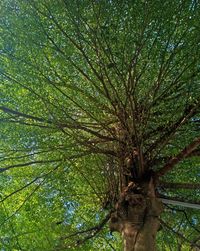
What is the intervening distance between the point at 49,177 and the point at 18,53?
1.20m

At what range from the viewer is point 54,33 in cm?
202

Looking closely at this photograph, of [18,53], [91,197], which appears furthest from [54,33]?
[91,197]

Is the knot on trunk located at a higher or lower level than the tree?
lower

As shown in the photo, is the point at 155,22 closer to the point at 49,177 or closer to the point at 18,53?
the point at 18,53

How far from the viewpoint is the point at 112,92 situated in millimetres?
2207

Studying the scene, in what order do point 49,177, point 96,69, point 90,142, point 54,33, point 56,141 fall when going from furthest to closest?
point 49,177 < point 56,141 < point 90,142 < point 96,69 < point 54,33

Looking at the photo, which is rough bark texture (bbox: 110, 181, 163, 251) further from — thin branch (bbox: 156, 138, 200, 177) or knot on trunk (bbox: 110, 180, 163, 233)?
thin branch (bbox: 156, 138, 200, 177)

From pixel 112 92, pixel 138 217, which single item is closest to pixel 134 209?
pixel 138 217

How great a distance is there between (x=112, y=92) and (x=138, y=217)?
0.72 metres

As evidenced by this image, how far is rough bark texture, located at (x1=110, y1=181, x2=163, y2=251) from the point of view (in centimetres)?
198

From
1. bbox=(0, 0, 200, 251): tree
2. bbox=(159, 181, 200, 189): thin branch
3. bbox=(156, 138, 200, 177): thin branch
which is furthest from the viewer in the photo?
bbox=(159, 181, 200, 189): thin branch

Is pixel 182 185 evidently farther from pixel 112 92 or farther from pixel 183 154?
pixel 112 92

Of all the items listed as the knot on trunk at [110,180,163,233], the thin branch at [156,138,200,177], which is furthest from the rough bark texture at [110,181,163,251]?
the thin branch at [156,138,200,177]

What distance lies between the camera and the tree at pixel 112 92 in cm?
191
